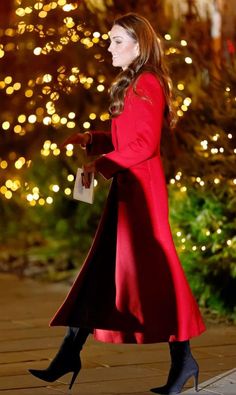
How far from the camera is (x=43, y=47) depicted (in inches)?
376

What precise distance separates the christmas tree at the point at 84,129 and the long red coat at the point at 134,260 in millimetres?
2477

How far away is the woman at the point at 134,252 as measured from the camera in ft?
19.5

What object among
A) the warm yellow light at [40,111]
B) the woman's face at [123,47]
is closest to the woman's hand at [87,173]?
the woman's face at [123,47]

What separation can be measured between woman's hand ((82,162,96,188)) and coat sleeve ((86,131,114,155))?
1.02 feet

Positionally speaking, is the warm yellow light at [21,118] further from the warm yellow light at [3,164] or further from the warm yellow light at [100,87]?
the warm yellow light at [3,164]

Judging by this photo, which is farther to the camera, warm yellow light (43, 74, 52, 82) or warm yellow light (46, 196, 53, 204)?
warm yellow light (46, 196, 53, 204)

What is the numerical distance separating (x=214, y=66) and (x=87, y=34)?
41.7 inches

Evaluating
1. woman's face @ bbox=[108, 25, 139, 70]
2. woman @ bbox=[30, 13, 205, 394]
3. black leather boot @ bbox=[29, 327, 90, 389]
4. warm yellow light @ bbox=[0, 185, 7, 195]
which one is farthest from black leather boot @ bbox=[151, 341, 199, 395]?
→ warm yellow light @ bbox=[0, 185, 7, 195]

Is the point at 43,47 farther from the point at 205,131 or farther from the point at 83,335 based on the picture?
the point at 83,335

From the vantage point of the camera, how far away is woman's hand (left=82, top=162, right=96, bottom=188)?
234 inches

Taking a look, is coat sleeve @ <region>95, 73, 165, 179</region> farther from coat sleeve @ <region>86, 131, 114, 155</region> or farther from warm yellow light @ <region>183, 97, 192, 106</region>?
warm yellow light @ <region>183, 97, 192, 106</region>

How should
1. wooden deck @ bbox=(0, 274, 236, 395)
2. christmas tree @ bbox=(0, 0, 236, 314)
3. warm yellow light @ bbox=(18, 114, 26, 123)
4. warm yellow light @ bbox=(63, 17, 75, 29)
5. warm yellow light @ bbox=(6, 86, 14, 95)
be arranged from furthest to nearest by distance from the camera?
warm yellow light @ bbox=(18, 114, 26, 123) < warm yellow light @ bbox=(6, 86, 14, 95) < warm yellow light @ bbox=(63, 17, 75, 29) < christmas tree @ bbox=(0, 0, 236, 314) < wooden deck @ bbox=(0, 274, 236, 395)

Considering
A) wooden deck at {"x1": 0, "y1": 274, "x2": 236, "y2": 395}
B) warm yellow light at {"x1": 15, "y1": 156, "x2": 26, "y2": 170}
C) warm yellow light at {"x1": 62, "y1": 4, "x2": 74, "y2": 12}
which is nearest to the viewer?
wooden deck at {"x1": 0, "y1": 274, "x2": 236, "y2": 395}

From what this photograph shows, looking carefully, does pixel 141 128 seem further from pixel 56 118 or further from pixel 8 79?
pixel 8 79
